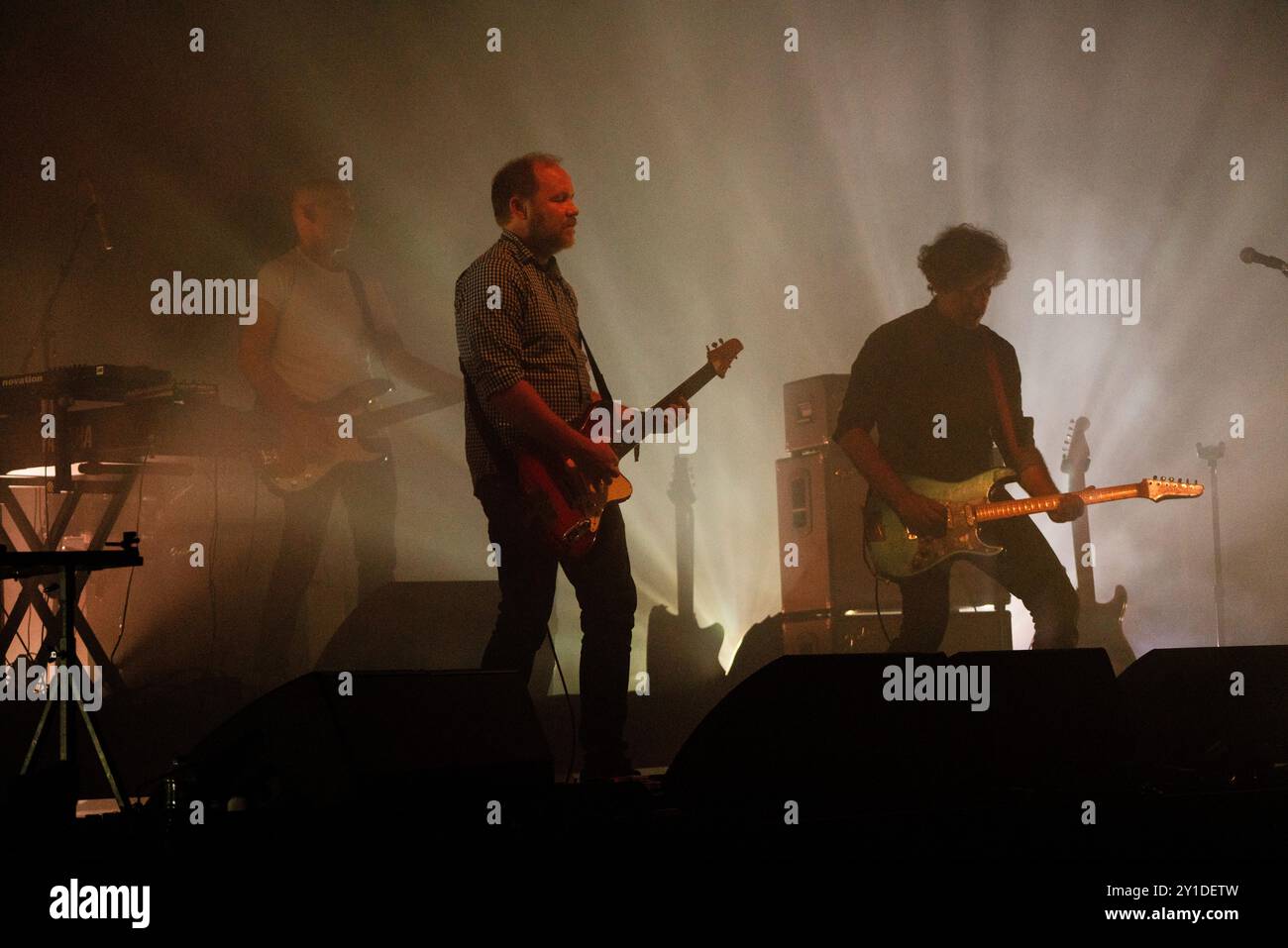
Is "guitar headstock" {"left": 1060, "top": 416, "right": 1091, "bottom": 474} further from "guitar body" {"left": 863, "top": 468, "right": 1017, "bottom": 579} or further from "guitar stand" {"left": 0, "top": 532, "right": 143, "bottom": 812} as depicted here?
"guitar stand" {"left": 0, "top": 532, "right": 143, "bottom": 812}

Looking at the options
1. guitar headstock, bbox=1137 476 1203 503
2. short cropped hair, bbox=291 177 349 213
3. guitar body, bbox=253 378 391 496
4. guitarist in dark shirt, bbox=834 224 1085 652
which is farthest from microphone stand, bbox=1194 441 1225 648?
short cropped hair, bbox=291 177 349 213

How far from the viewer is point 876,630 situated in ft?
19.2

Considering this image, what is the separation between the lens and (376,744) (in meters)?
2.40

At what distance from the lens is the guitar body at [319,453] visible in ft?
18.9

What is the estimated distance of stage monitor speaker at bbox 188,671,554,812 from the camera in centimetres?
236

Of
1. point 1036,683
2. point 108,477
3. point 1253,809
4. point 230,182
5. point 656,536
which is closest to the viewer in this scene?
point 1253,809

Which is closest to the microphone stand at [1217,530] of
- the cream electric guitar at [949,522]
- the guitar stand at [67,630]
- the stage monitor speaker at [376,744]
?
the cream electric guitar at [949,522]

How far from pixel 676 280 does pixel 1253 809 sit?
4.71 m

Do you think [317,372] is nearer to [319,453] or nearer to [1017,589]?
[319,453]

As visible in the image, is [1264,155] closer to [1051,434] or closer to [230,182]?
[1051,434]

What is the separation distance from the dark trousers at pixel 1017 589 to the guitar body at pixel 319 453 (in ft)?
8.47

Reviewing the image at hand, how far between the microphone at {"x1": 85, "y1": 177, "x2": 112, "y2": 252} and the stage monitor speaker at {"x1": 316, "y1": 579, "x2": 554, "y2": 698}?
1.98 metres
